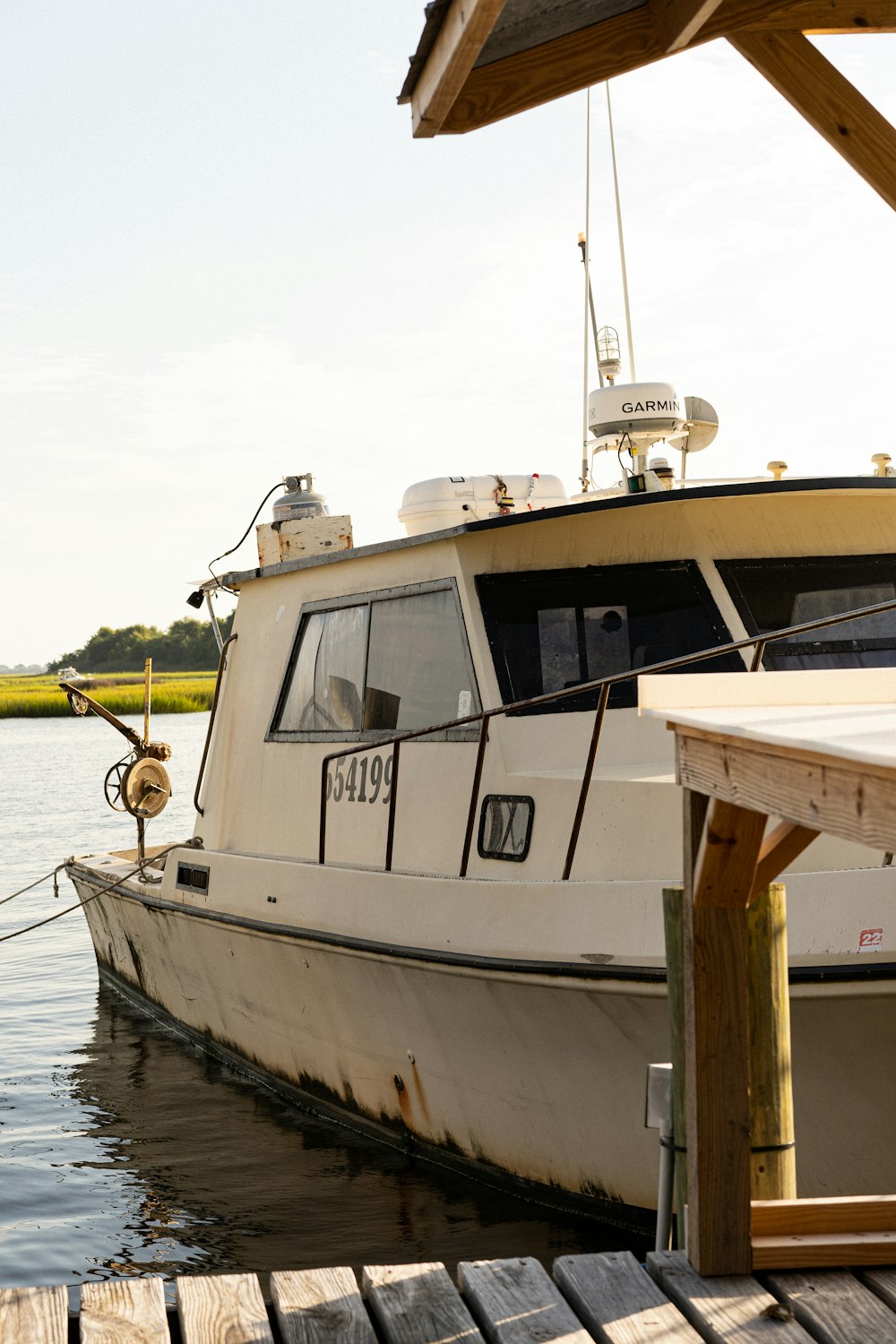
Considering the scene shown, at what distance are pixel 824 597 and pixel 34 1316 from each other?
450cm

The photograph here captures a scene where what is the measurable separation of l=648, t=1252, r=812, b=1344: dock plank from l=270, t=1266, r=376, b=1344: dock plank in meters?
0.65

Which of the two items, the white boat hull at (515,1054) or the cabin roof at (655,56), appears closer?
the cabin roof at (655,56)

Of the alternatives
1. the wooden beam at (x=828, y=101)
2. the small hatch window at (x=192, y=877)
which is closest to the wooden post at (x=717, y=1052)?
the wooden beam at (x=828, y=101)

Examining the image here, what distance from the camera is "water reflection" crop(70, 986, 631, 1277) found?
5949 mm

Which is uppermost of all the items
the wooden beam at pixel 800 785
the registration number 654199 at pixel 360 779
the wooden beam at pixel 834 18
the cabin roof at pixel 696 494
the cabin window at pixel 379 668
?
the wooden beam at pixel 834 18

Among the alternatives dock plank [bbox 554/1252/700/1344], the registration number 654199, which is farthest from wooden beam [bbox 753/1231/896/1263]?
the registration number 654199

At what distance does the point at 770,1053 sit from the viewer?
340 centimetres

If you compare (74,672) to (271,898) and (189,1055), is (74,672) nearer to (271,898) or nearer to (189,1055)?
(189,1055)

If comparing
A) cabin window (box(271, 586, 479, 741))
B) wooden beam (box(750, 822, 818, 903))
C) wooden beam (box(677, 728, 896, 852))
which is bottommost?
wooden beam (box(750, 822, 818, 903))

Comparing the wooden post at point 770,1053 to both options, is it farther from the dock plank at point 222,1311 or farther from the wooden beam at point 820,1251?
the dock plank at point 222,1311

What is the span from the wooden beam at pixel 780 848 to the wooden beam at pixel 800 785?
0.80 ft

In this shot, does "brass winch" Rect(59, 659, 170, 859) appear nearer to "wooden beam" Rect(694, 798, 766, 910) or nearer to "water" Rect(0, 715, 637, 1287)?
"water" Rect(0, 715, 637, 1287)

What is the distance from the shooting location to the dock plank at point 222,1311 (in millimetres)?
3004

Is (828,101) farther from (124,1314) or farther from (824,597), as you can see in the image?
(124,1314)
